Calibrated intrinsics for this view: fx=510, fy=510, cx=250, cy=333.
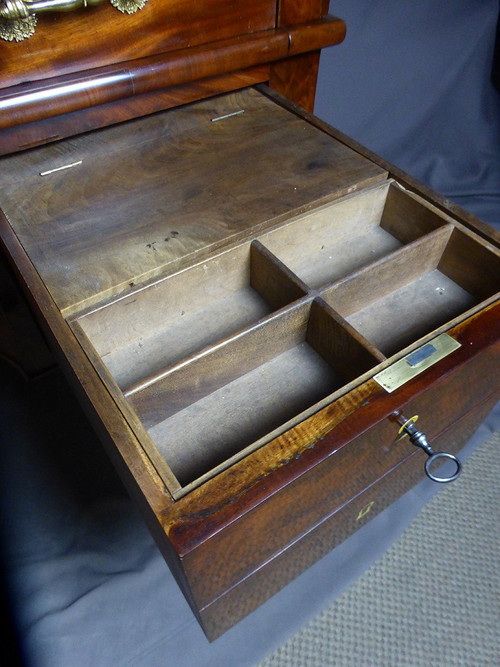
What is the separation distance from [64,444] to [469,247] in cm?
95

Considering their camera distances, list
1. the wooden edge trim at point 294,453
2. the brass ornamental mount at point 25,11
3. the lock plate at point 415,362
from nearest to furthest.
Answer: the wooden edge trim at point 294,453
the lock plate at point 415,362
the brass ornamental mount at point 25,11

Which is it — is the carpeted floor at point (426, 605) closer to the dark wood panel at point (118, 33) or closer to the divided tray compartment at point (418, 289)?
the divided tray compartment at point (418, 289)

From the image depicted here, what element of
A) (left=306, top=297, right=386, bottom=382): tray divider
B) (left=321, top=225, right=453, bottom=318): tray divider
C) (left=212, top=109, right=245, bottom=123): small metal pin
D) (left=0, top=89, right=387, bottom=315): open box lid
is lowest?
(left=306, top=297, right=386, bottom=382): tray divider

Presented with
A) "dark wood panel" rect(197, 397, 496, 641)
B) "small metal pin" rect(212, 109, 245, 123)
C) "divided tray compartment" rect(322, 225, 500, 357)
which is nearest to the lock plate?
"divided tray compartment" rect(322, 225, 500, 357)

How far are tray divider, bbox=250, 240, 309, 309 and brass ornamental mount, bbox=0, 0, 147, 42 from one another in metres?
0.43

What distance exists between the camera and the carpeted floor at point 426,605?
98 cm

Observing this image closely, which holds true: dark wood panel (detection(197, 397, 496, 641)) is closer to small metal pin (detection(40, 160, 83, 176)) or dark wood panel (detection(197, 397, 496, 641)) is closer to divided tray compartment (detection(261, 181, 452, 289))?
divided tray compartment (detection(261, 181, 452, 289))

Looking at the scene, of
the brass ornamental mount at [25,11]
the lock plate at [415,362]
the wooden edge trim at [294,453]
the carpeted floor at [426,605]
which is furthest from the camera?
the carpeted floor at [426,605]

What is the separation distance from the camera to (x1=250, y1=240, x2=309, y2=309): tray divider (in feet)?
2.39

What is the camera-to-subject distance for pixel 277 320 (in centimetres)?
70

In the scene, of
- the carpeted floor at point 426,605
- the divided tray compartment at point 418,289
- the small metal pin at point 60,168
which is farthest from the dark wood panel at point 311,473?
the small metal pin at point 60,168

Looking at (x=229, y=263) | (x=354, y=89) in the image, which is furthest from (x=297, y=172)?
(x=354, y=89)

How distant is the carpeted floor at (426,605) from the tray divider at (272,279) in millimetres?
664

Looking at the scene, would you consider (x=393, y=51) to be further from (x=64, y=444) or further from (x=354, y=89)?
(x=64, y=444)
